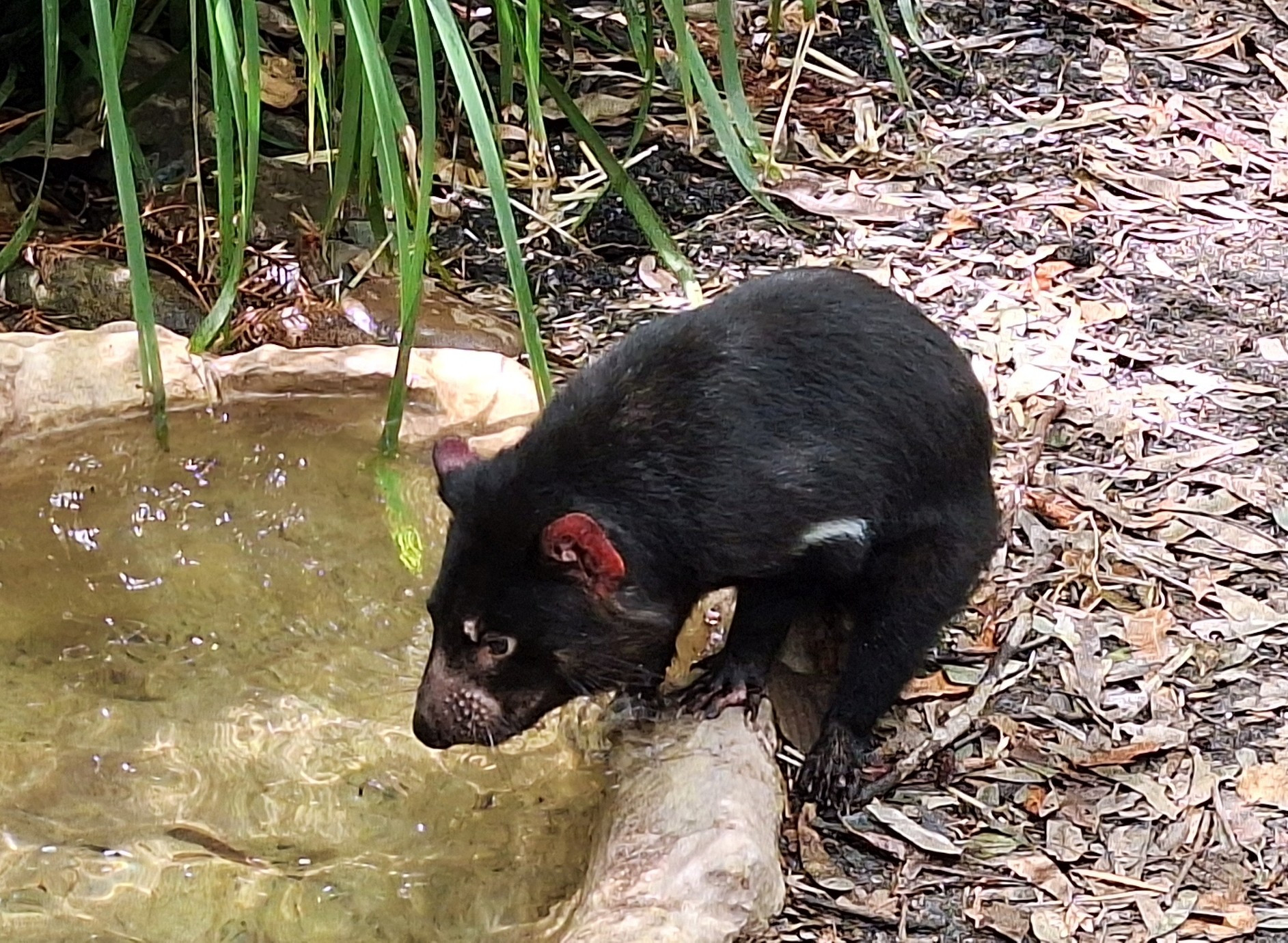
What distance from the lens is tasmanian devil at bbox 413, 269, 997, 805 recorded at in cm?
215

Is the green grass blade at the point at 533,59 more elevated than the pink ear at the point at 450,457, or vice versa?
the green grass blade at the point at 533,59

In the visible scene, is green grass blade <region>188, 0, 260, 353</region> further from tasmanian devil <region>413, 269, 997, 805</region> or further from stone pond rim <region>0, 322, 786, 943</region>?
tasmanian devil <region>413, 269, 997, 805</region>

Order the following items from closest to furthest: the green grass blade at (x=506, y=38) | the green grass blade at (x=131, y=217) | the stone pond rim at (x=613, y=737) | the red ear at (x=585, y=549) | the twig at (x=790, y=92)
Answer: the stone pond rim at (x=613, y=737)
the red ear at (x=585, y=549)
the green grass blade at (x=131, y=217)
the green grass blade at (x=506, y=38)
the twig at (x=790, y=92)

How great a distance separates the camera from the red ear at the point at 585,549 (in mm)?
2031

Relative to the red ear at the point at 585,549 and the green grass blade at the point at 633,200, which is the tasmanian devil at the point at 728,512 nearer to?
the red ear at the point at 585,549

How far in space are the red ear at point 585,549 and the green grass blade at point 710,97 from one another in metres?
1.04

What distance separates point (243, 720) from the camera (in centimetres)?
227

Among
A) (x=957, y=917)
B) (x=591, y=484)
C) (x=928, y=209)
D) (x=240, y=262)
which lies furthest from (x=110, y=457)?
(x=928, y=209)

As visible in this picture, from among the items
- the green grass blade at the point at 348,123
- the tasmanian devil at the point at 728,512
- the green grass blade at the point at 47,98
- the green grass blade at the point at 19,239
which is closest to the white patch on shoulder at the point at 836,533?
the tasmanian devil at the point at 728,512


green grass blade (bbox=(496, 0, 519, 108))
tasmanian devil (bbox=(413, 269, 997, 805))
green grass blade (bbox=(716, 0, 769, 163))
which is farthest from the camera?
green grass blade (bbox=(716, 0, 769, 163))

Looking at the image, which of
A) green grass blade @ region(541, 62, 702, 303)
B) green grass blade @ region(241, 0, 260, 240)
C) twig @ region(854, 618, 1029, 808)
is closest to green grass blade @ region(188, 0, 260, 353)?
green grass blade @ region(241, 0, 260, 240)

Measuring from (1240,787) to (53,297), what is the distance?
7.47 ft

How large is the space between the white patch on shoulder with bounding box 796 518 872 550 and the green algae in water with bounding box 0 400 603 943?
0.42m

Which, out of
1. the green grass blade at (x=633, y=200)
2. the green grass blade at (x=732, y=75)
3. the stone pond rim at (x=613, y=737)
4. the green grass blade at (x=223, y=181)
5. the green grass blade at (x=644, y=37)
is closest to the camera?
the stone pond rim at (x=613, y=737)
